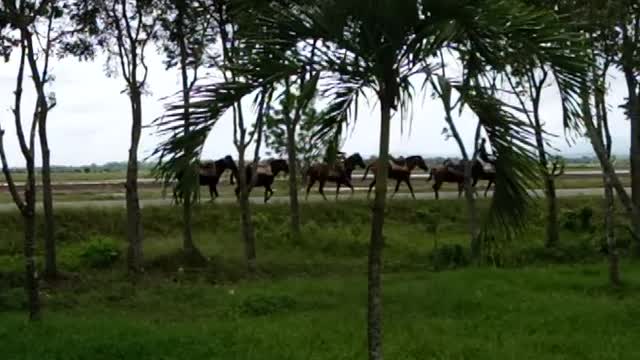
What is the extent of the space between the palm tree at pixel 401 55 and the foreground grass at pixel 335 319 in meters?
2.92

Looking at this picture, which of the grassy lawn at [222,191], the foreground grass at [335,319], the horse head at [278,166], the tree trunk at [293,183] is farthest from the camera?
the grassy lawn at [222,191]

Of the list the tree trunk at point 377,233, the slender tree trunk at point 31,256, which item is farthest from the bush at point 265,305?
the tree trunk at point 377,233

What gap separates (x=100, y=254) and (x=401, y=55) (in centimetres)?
1172

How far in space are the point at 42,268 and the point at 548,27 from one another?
12041 mm

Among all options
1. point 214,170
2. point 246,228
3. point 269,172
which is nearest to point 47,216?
point 246,228

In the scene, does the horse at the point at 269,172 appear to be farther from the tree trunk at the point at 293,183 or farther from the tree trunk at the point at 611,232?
the tree trunk at the point at 611,232

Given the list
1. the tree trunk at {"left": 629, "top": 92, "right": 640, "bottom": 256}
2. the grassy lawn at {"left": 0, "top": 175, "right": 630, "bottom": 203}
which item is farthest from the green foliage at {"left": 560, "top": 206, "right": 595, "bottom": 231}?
the grassy lawn at {"left": 0, "top": 175, "right": 630, "bottom": 203}

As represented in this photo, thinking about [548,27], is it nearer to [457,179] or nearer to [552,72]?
[552,72]

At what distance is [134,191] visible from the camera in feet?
54.1

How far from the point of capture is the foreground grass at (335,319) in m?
9.38

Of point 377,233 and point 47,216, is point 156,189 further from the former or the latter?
point 377,233

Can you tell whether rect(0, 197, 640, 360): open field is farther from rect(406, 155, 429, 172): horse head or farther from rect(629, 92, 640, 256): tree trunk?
rect(406, 155, 429, 172): horse head

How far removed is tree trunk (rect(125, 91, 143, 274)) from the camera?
16.3m

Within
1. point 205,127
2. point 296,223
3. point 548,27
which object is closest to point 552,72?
point 548,27
